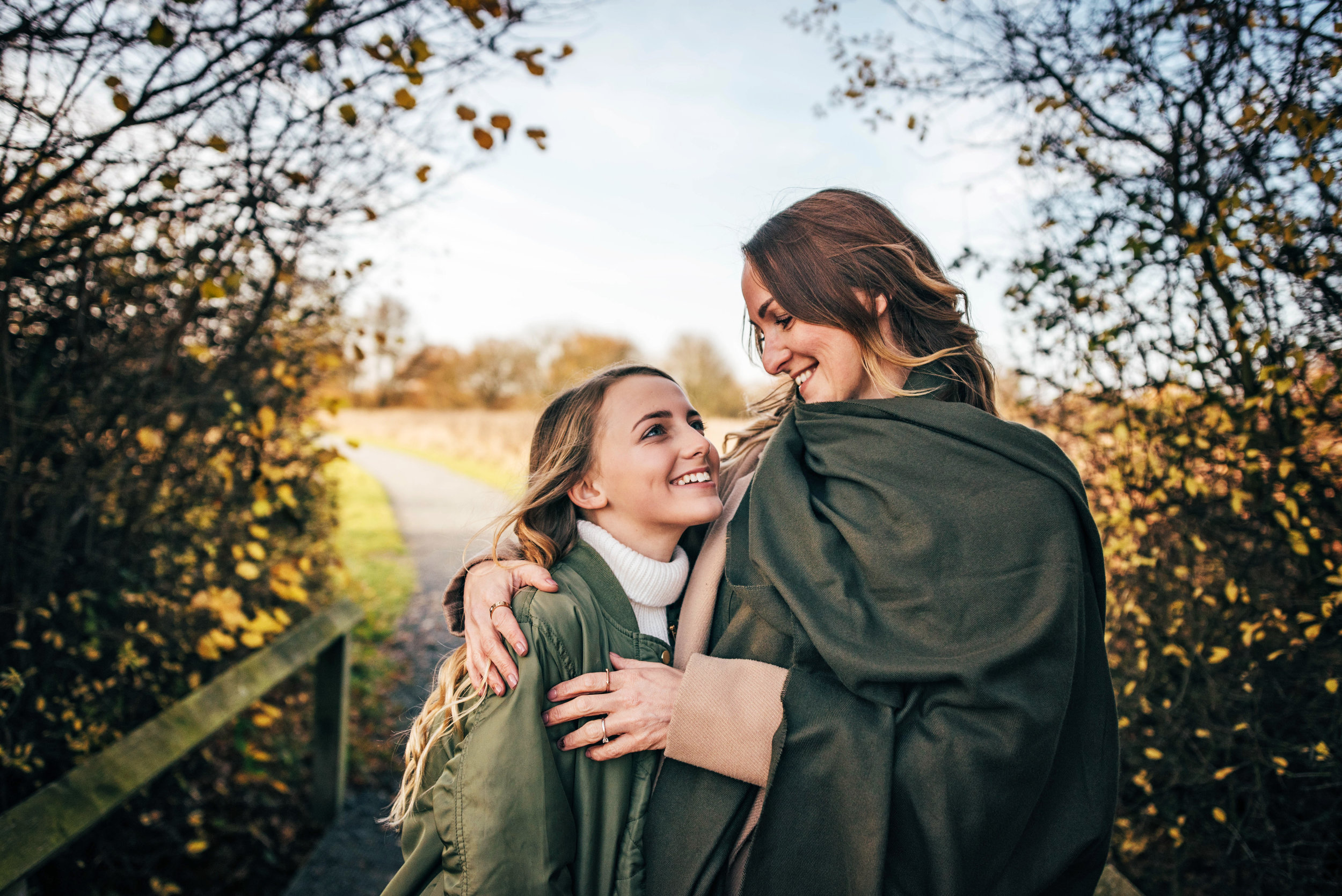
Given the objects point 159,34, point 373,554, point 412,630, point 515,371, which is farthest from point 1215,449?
point 515,371

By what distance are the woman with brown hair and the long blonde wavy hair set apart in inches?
5.6

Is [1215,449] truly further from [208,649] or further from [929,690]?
[208,649]

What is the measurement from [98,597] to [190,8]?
2144mm

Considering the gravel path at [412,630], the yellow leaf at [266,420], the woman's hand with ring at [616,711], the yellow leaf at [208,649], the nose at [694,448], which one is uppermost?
the nose at [694,448]

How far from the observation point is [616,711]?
1.62 m

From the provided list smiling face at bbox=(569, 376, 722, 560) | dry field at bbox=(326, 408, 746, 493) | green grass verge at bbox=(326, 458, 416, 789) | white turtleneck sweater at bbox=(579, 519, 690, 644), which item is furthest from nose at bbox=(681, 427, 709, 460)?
dry field at bbox=(326, 408, 746, 493)

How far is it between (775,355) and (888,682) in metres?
0.91

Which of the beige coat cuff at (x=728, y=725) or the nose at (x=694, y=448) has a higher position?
the nose at (x=694, y=448)

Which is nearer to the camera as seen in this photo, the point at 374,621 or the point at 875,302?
the point at 875,302

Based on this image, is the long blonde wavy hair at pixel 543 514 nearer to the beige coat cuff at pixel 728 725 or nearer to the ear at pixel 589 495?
the ear at pixel 589 495

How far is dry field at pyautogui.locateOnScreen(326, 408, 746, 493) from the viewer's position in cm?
1816

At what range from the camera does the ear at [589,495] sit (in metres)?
2.02

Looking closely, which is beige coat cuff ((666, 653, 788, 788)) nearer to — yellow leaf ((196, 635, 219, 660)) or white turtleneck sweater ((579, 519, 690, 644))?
white turtleneck sweater ((579, 519, 690, 644))

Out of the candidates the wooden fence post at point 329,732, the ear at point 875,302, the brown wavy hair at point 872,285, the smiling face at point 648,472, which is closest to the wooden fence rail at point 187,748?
the wooden fence post at point 329,732
